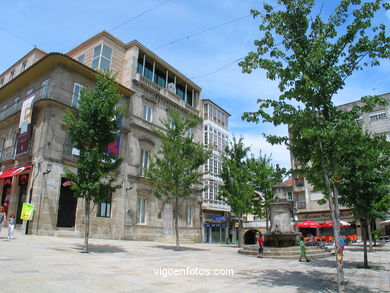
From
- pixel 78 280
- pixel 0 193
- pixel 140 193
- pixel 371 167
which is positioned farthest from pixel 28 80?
pixel 371 167

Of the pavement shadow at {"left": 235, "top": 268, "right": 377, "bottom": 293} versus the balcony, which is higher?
the balcony

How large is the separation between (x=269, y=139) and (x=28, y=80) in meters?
22.7

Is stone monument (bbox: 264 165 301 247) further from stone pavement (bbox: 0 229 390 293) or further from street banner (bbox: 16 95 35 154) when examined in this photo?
street banner (bbox: 16 95 35 154)

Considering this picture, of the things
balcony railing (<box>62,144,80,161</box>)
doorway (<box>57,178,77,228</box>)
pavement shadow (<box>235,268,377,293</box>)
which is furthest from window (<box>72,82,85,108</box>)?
pavement shadow (<box>235,268,377,293</box>)

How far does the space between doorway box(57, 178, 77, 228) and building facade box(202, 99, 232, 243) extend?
53.8 feet

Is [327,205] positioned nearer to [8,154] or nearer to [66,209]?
[66,209]

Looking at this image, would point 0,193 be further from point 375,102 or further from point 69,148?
point 375,102

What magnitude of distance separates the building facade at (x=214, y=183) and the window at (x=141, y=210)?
9431mm

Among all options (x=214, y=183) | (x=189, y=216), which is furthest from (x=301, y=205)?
(x=189, y=216)

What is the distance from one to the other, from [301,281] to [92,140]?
11.5 meters

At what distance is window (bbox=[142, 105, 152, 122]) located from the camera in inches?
1104

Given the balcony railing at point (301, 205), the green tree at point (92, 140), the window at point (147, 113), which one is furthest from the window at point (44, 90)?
the balcony railing at point (301, 205)

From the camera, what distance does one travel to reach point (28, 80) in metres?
24.1

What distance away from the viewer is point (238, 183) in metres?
26.5
